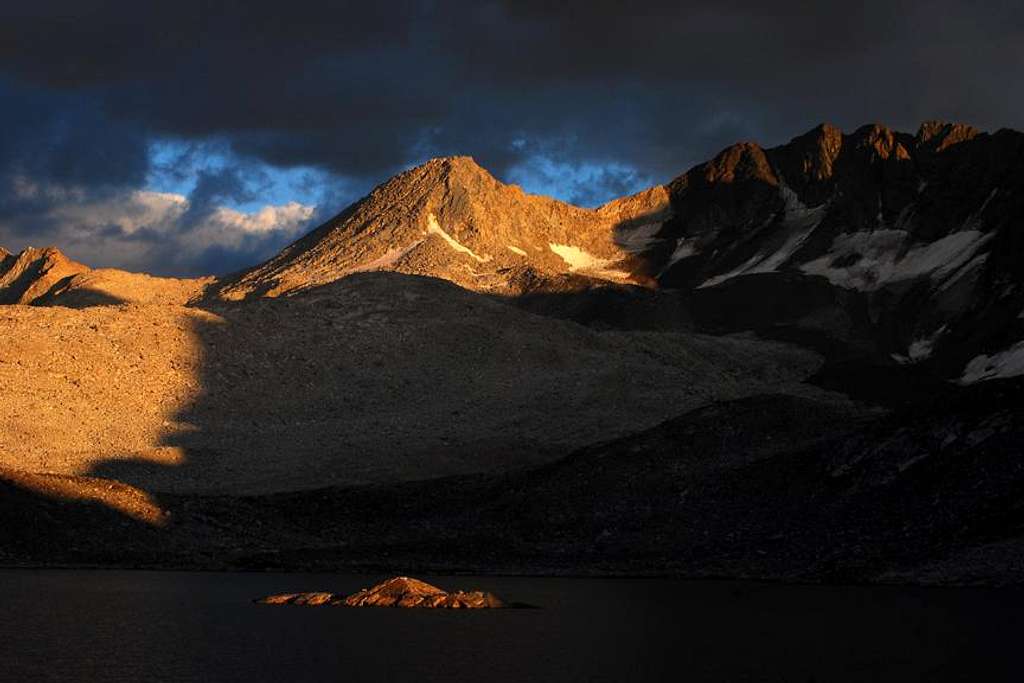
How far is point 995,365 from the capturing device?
15400 centimetres

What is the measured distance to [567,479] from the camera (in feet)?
277

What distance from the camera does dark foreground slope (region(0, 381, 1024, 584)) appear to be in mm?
65438

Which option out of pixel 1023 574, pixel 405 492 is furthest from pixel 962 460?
pixel 405 492

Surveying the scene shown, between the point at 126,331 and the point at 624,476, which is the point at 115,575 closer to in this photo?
the point at 624,476

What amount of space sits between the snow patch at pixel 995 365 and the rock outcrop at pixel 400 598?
10395 centimetres

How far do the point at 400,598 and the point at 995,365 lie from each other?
11295 centimetres

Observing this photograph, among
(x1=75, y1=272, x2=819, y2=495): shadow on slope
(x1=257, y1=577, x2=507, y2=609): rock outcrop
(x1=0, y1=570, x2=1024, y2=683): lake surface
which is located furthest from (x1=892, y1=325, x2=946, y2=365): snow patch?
(x1=257, y1=577, x2=507, y2=609): rock outcrop

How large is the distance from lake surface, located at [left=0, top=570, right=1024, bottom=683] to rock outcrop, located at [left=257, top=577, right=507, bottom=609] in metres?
1.54

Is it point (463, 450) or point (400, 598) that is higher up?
point (463, 450)

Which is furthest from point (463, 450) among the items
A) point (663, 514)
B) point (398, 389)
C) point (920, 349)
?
point (920, 349)

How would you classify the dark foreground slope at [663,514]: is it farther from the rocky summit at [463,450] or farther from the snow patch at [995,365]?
the snow patch at [995,365]

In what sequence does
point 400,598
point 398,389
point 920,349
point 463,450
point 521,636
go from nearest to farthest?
point 521,636 → point 400,598 → point 463,450 → point 398,389 → point 920,349

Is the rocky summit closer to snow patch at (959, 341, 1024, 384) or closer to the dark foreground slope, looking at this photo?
Answer: the dark foreground slope

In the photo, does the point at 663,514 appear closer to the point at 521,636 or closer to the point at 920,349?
the point at 521,636
